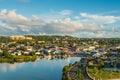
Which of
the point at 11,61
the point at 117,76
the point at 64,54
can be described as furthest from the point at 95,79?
the point at 64,54

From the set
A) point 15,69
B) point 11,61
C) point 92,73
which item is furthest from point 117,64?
point 11,61

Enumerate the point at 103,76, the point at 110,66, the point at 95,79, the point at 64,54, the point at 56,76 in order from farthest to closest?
the point at 64,54 < the point at 110,66 < the point at 56,76 < the point at 103,76 < the point at 95,79

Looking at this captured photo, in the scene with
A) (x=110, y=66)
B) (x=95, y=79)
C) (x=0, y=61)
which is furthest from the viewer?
(x=0, y=61)

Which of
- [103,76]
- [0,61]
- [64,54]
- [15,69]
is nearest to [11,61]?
[0,61]

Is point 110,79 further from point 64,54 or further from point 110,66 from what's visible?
point 64,54

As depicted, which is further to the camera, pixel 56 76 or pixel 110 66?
pixel 110 66

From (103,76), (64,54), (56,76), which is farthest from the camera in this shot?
(64,54)

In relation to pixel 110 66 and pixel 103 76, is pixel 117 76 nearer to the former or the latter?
pixel 103 76

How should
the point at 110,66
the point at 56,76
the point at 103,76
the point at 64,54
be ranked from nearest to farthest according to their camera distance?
the point at 103,76 → the point at 56,76 → the point at 110,66 → the point at 64,54

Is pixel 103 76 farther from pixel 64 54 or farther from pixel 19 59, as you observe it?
pixel 64 54
